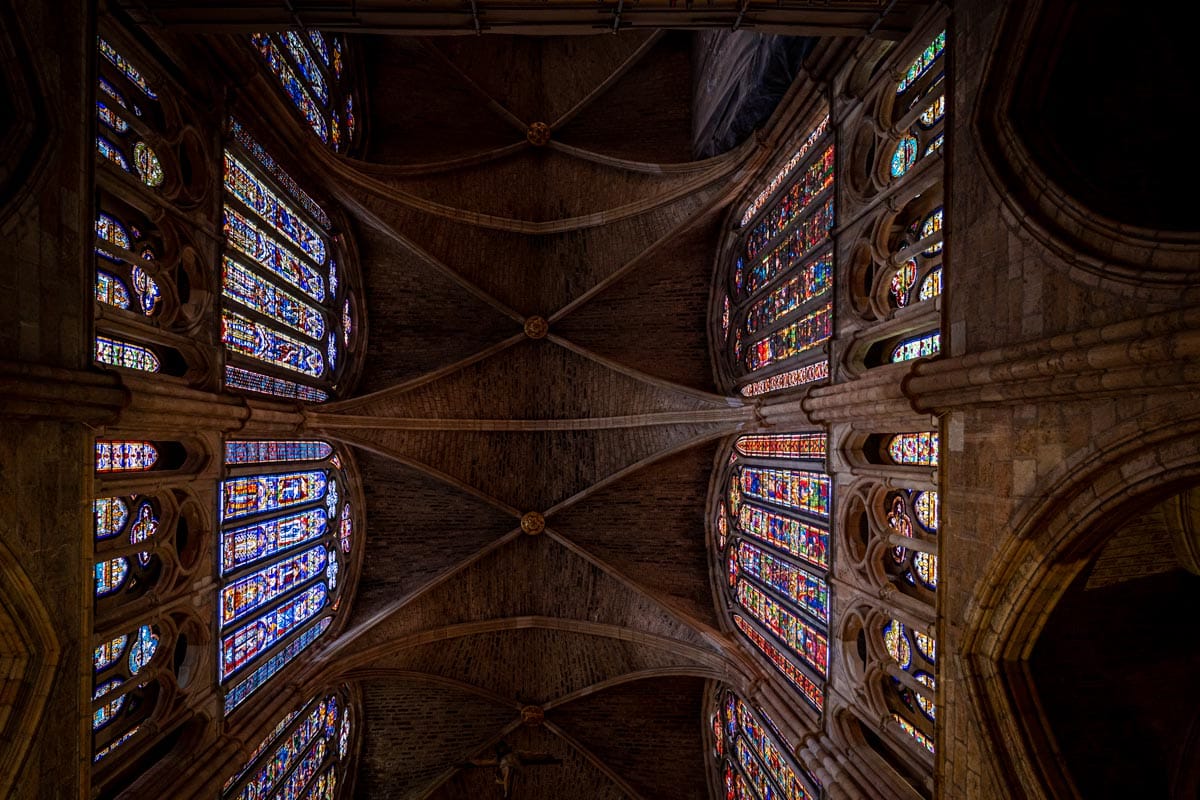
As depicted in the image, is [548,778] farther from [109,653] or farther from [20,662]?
[20,662]

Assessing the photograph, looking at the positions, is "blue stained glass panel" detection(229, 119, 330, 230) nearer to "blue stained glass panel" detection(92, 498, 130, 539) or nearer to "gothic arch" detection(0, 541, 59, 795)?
"blue stained glass panel" detection(92, 498, 130, 539)

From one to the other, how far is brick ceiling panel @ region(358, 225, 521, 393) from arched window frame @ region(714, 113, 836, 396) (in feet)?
14.0

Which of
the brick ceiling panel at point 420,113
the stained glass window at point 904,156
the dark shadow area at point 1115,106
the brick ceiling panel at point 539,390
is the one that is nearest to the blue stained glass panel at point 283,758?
the brick ceiling panel at point 539,390

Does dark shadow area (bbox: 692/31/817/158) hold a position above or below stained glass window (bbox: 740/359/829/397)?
above

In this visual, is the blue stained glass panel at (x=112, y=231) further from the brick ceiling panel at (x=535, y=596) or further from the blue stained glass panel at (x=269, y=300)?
the brick ceiling panel at (x=535, y=596)

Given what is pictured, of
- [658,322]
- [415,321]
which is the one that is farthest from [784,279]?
[415,321]

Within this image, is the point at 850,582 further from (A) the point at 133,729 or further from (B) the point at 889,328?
(A) the point at 133,729

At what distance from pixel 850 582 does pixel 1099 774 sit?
3.05 metres

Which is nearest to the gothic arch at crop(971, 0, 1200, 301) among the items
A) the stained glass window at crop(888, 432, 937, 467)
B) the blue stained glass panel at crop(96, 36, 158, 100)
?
the stained glass window at crop(888, 432, 937, 467)

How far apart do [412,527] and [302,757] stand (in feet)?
13.3

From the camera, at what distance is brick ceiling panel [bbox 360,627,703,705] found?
37.1 ft

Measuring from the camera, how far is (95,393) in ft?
15.4

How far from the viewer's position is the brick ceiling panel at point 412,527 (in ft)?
37.6

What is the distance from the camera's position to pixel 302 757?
980 cm
